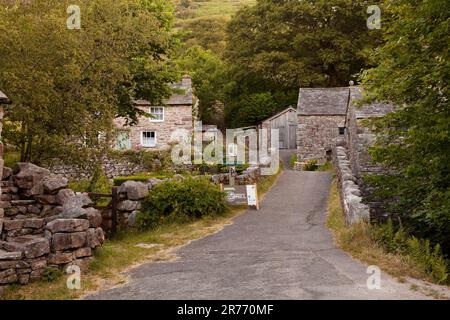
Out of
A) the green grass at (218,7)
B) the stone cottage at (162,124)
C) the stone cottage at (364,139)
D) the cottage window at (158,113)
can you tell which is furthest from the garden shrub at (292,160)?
the green grass at (218,7)

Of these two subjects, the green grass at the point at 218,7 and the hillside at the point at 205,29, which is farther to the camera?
the green grass at the point at 218,7

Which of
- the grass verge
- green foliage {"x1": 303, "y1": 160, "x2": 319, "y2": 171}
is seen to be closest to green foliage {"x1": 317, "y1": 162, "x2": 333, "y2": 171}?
green foliage {"x1": 303, "y1": 160, "x2": 319, "y2": 171}

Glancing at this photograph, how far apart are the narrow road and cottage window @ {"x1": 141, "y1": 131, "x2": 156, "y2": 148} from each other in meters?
19.2

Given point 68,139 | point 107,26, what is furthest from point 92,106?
point 107,26

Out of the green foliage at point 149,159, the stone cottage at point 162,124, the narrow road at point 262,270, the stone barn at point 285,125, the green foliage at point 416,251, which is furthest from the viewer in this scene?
the stone barn at point 285,125

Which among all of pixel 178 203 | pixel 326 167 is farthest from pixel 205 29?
pixel 178 203

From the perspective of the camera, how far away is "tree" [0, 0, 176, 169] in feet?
41.2

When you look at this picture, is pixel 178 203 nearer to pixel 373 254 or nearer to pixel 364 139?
pixel 373 254

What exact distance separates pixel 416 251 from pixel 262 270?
3262mm

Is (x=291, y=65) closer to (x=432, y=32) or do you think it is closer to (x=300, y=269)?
(x=432, y=32)

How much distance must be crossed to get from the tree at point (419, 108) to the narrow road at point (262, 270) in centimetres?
267

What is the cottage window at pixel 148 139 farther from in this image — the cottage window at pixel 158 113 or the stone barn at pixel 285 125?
the stone barn at pixel 285 125

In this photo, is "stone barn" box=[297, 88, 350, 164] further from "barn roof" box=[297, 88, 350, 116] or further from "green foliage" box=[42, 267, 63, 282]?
"green foliage" box=[42, 267, 63, 282]

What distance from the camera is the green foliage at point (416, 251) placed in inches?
336
